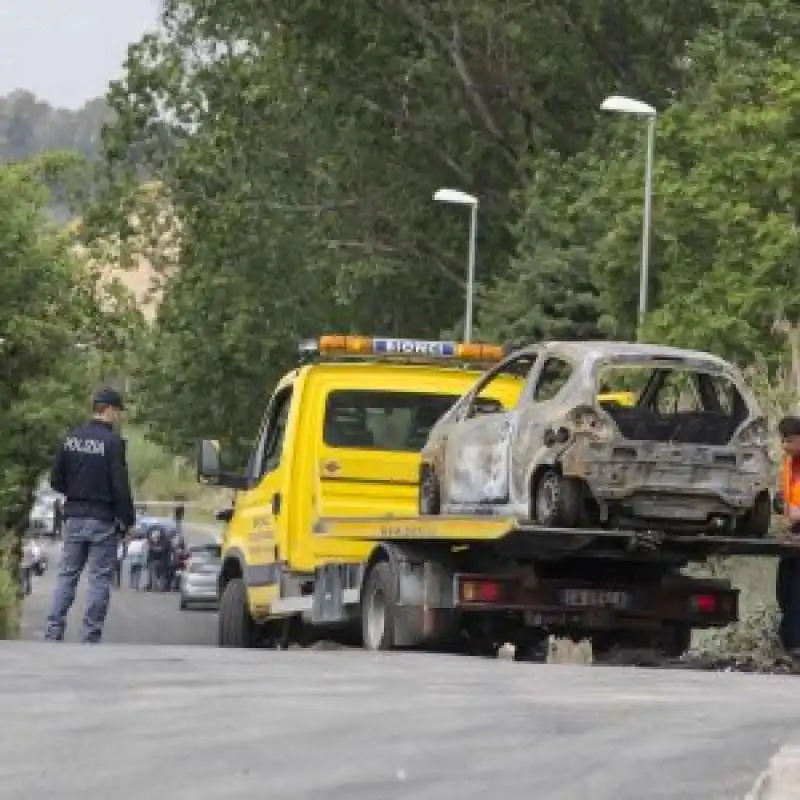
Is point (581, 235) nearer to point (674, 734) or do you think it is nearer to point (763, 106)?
point (763, 106)

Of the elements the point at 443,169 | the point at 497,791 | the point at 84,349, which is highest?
the point at 443,169

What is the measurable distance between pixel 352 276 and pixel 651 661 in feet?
141

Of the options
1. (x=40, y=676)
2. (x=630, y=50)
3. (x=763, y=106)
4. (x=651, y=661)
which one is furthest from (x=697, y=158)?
(x=40, y=676)

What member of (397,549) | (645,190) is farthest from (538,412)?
(645,190)

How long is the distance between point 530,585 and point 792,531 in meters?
1.97

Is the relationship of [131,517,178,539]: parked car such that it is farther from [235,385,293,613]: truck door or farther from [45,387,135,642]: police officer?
[45,387,135,642]: police officer

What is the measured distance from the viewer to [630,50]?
60938 millimetres

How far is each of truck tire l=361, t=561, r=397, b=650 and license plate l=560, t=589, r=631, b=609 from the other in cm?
109

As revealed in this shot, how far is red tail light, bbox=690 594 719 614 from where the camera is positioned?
19.0 m

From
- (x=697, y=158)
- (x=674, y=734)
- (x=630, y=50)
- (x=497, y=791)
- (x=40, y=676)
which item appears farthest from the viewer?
(x=630, y=50)

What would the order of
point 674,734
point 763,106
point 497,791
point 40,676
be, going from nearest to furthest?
point 497,791 → point 674,734 → point 40,676 → point 763,106

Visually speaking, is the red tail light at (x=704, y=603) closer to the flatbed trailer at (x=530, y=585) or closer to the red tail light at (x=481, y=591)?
the flatbed trailer at (x=530, y=585)

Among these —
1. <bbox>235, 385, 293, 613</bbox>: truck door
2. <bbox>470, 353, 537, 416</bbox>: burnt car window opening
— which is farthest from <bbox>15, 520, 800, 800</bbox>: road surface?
<bbox>235, 385, 293, 613</bbox>: truck door

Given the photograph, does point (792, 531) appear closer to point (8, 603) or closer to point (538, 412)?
point (538, 412)
